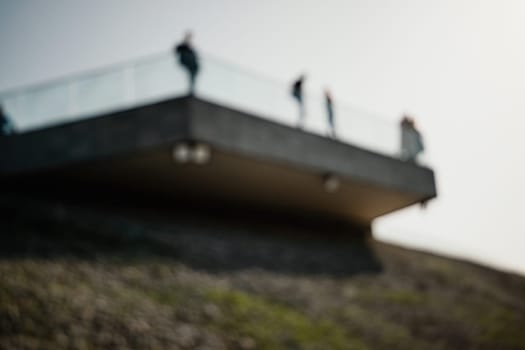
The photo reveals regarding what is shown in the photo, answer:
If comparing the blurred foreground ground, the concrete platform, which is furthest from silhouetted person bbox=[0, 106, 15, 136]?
the blurred foreground ground

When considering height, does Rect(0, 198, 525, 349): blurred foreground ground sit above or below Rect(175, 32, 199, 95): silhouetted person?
below

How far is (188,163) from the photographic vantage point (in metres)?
13.1

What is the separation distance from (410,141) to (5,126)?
11833mm

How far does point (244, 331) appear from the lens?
935 cm

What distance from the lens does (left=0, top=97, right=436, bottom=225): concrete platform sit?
12.9 m

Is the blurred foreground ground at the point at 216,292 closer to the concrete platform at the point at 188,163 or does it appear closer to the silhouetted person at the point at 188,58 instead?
the concrete platform at the point at 188,163

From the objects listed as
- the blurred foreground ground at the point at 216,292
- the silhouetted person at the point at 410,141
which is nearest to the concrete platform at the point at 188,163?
the blurred foreground ground at the point at 216,292

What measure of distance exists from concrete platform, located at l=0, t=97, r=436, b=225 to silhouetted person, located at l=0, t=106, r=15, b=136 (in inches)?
10.6

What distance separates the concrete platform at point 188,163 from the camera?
12.9 meters

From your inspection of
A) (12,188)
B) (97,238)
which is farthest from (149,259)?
(12,188)

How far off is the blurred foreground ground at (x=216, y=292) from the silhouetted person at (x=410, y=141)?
10.9 feet

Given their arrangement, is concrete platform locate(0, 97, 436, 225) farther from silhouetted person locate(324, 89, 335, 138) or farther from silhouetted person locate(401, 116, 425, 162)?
silhouetted person locate(401, 116, 425, 162)

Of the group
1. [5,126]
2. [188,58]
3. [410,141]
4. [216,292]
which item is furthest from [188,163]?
[410,141]

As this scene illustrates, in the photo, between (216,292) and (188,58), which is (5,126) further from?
(216,292)
